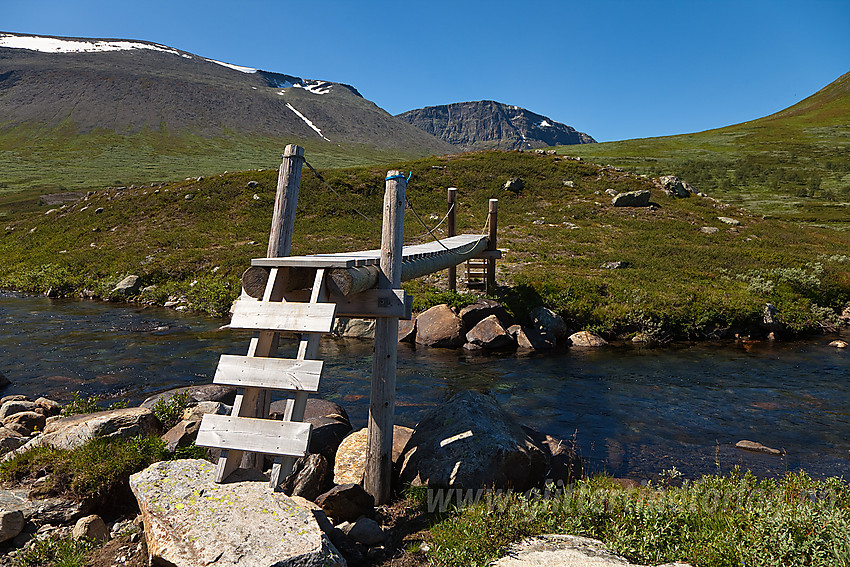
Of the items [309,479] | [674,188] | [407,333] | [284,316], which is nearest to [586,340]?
[407,333]

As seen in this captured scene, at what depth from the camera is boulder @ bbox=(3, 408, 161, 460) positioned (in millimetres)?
7117

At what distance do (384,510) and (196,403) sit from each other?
5.18 meters

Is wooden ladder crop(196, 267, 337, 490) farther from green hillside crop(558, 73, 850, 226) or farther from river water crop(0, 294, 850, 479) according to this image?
green hillside crop(558, 73, 850, 226)

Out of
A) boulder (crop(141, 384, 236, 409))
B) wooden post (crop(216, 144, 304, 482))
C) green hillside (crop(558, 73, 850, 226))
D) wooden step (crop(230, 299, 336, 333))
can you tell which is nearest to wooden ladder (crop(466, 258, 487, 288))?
boulder (crop(141, 384, 236, 409))

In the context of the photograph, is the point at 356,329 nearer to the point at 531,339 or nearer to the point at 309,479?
the point at 531,339

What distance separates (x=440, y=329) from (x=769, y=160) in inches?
3247

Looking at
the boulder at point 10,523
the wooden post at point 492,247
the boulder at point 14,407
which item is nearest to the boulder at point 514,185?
the wooden post at point 492,247

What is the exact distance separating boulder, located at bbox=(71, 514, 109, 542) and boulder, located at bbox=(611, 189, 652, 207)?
40.8m

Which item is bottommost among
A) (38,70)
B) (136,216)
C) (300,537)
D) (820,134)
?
(300,537)

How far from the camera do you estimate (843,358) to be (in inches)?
620

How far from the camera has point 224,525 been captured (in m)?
4.48

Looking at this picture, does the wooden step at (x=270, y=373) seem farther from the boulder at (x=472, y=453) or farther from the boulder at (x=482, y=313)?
the boulder at (x=482, y=313)

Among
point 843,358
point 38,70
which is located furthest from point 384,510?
point 38,70

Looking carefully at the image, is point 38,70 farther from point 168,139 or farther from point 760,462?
point 760,462
